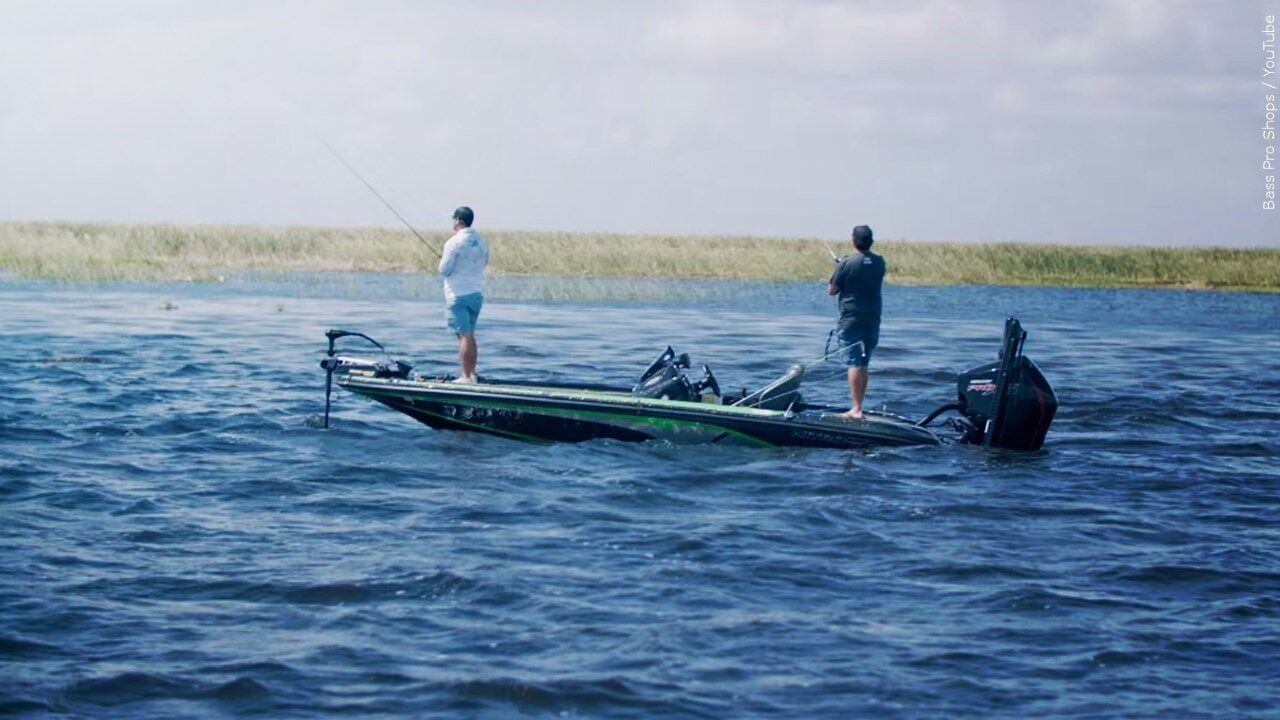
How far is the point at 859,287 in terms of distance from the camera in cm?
1413

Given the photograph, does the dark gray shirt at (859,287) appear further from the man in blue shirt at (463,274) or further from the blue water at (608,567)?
the man in blue shirt at (463,274)

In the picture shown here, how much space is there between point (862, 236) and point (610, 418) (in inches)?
112

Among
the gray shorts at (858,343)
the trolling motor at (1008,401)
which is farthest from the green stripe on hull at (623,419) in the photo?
the trolling motor at (1008,401)

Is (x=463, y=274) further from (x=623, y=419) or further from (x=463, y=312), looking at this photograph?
(x=623, y=419)

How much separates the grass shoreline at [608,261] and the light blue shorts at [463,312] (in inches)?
1204

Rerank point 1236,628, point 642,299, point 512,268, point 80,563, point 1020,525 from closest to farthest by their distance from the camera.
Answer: point 1236,628
point 80,563
point 1020,525
point 642,299
point 512,268

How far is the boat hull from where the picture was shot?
14070 mm

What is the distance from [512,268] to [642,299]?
1298 centimetres

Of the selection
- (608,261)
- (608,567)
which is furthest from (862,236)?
(608,261)

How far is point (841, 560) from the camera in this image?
10758 millimetres

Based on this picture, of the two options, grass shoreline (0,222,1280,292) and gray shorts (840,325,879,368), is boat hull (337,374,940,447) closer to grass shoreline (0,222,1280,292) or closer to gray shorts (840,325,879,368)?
gray shorts (840,325,879,368)

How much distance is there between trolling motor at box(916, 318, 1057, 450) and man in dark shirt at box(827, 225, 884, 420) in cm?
90

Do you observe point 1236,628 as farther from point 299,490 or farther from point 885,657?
point 299,490

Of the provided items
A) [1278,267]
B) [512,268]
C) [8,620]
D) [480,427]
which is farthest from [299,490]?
[1278,267]
